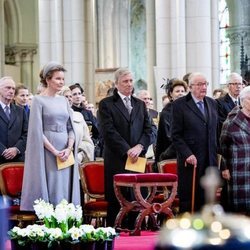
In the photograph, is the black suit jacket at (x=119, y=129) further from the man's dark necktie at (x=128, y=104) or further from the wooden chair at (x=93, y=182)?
the wooden chair at (x=93, y=182)

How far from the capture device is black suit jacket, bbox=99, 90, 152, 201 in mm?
7887

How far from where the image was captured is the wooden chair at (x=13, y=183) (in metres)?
8.05

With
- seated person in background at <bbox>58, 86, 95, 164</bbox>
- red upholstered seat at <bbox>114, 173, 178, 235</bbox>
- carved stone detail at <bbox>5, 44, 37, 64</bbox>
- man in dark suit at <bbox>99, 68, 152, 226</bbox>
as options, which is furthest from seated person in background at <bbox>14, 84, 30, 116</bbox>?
carved stone detail at <bbox>5, 44, 37, 64</bbox>

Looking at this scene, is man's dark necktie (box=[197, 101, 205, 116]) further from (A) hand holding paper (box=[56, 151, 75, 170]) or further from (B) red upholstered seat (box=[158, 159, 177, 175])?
(A) hand holding paper (box=[56, 151, 75, 170])

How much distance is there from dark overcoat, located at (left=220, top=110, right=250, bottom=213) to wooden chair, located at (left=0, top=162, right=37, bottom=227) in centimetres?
204

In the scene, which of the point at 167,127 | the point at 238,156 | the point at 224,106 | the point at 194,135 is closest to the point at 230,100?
the point at 224,106

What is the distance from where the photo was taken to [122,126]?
7.95 m

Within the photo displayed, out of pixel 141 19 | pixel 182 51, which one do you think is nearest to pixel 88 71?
pixel 182 51

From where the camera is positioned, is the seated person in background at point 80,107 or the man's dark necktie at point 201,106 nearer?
the man's dark necktie at point 201,106

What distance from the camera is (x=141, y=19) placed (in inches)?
1359

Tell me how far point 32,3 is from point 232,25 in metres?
7.78

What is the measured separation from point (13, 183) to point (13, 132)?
0.74m

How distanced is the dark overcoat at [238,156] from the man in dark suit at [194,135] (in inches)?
7.7

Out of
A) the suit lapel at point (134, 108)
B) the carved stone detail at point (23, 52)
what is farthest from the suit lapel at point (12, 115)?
the carved stone detail at point (23, 52)
